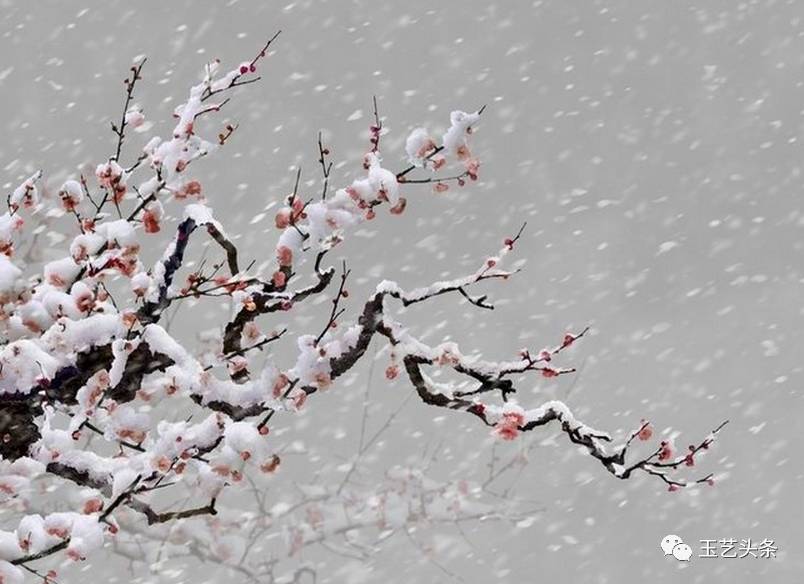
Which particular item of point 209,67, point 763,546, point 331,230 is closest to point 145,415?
point 331,230

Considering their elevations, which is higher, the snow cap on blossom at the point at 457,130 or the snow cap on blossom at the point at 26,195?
the snow cap on blossom at the point at 26,195

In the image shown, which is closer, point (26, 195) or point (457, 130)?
point (457, 130)

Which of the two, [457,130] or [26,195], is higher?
[26,195]

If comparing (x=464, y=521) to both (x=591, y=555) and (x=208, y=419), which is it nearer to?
(x=208, y=419)

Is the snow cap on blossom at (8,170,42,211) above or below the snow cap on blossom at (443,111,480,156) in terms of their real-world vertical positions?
above

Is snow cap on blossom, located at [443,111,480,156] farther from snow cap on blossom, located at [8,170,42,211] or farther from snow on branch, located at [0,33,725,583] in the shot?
snow cap on blossom, located at [8,170,42,211]

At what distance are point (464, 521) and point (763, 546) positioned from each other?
170 inches

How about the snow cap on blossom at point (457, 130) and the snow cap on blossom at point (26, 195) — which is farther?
the snow cap on blossom at point (26, 195)

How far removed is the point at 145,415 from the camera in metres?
4.23

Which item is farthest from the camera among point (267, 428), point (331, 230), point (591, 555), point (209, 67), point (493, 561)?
point (591, 555)

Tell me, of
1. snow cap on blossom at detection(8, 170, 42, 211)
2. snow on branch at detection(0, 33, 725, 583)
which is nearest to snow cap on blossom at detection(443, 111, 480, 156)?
snow on branch at detection(0, 33, 725, 583)

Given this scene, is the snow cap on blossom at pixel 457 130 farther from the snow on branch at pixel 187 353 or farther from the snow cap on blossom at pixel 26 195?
the snow cap on blossom at pixel 26 195

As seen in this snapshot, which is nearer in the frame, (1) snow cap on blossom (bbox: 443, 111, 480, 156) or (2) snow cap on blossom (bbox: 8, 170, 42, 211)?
(1) snow cap on blossom (bbox: 443, 111, 480, 156)

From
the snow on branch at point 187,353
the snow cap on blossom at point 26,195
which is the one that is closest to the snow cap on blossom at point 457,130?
the snow on branch at point 187,353
